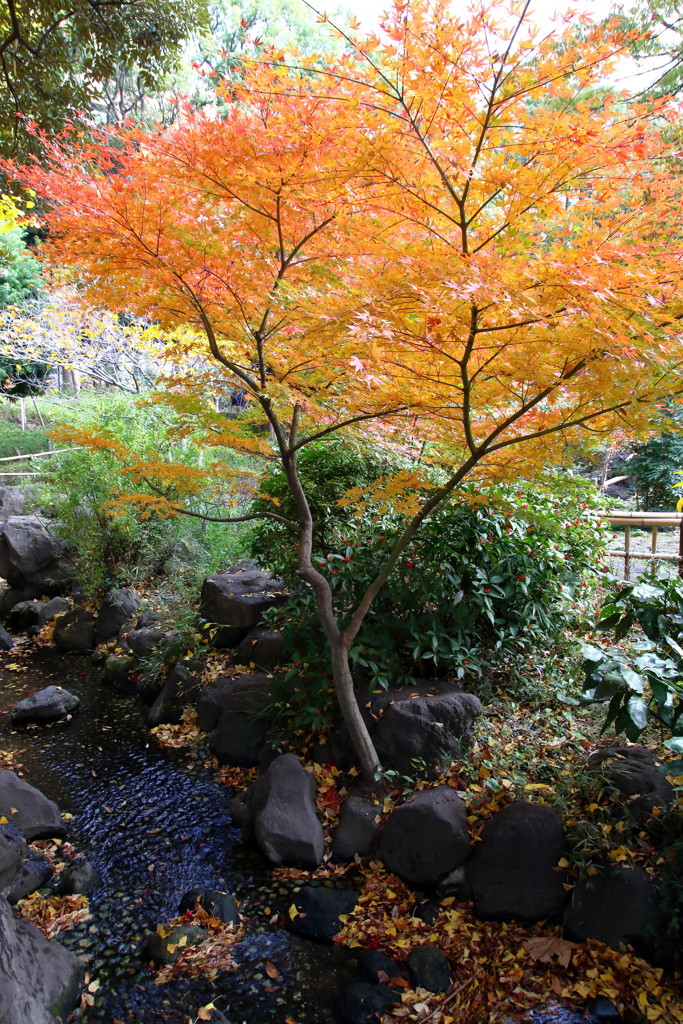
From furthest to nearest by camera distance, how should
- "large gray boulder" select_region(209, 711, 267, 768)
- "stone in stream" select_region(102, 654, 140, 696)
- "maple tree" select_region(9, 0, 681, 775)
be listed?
"stone in stream" select_region(102, 654, 140, 696)
"large gray boulder" select_region(209, 711, 267, 768)
"maple tree" select_region(9, 0, 681, 775)

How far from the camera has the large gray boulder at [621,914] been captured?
7.77 feet

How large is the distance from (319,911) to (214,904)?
514 millimetres

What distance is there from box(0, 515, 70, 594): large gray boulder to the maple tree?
5488 millimetres

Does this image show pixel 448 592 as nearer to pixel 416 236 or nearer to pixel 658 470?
pixel 416 236

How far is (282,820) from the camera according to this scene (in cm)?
324

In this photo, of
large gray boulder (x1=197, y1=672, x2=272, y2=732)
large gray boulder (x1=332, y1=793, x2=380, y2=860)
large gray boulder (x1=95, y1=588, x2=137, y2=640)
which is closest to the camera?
large gray boulder (x1=332, y1=793, x2=380, y2=860)

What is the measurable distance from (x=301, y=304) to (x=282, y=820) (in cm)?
266

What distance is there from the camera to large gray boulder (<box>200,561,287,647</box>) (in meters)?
4.96

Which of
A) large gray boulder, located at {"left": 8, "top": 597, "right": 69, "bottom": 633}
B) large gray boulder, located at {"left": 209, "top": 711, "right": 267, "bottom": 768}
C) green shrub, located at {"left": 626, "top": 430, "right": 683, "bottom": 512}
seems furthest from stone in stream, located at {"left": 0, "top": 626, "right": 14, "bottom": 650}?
green shrub, located at {"left": 626, "top": 430, "right": 683, "bottom": 512}

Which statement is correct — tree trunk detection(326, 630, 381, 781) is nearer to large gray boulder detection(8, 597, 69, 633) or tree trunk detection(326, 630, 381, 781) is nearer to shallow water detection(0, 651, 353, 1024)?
shallow water detection(0, 651, 353, 1024)

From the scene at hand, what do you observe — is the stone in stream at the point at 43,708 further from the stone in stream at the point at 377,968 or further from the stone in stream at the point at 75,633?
the stone in stream at the point at 377,968

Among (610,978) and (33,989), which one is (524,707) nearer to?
(610,978)

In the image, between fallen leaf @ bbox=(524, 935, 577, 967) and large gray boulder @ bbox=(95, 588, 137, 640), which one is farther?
large gray boulder @ bbox=(95, 588, 137, 640)

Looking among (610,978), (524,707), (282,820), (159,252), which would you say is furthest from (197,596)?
(610,978)
